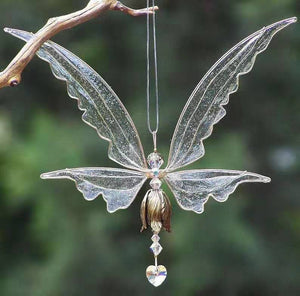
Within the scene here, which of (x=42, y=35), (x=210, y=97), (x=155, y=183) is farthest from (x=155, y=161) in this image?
(x=42, y=35)

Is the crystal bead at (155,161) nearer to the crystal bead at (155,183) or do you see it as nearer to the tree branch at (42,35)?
the crystal bead at (155,183)

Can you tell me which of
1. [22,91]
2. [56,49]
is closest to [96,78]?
[56,49]

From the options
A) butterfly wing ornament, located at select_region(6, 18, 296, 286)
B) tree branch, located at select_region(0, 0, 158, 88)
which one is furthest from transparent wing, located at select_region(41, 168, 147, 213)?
tree branch, located at select_region(0, 0, 158, 88)

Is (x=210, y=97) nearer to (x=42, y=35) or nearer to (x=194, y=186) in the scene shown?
(x=194, y=186)

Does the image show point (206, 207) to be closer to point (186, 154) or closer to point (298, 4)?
point (298, 4)

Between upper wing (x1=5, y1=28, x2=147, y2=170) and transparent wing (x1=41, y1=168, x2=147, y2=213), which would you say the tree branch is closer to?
upper wing (x1=5, y1=28, x2=147, y2=170)
